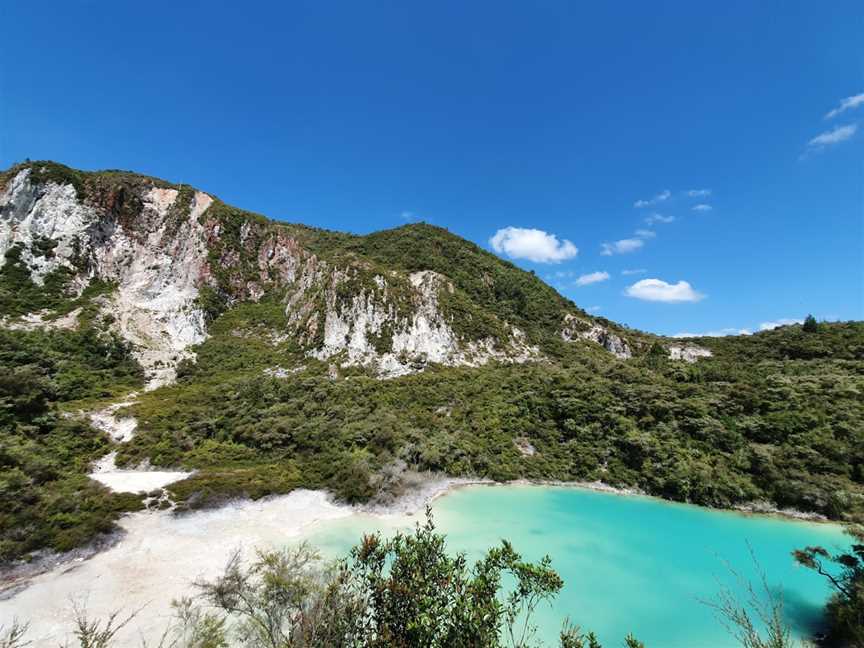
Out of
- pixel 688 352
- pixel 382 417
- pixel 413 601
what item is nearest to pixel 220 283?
pixel 382 417

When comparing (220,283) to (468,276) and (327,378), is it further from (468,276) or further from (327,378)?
(468,276)

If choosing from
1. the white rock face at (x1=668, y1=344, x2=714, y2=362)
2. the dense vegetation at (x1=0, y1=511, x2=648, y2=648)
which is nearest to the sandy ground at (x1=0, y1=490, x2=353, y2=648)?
the dense vegetation at (x1=0, y1=511, x2=648, y2=648)

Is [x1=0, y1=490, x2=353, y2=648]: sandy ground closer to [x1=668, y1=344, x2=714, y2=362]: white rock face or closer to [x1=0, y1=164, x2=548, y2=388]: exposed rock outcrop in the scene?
[x1=0, y1=164, x2=548, y2=388]: exposed rock outcrop

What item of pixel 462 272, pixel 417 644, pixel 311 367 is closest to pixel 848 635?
pixel 417 644

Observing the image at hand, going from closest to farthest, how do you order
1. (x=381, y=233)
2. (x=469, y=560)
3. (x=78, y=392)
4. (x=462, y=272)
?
(x=469, y=560) < (x=78, y=392) < (x=462, y=272) < (x=381, y=233)

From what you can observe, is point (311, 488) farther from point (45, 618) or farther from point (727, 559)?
point (727, 559)

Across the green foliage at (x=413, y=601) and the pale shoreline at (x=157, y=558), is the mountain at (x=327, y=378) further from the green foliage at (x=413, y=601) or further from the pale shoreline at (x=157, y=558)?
the green foliage at (x=413, y=601)

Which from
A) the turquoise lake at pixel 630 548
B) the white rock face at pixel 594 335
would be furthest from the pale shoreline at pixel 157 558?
the white rock face at pixel 594 335
